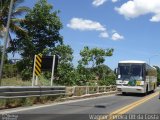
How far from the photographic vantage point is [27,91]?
19.1 meters

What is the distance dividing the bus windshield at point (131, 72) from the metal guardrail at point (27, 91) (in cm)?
1236

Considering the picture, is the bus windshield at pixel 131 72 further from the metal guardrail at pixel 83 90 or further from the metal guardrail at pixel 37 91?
the metal guardrail at pixel 37 91

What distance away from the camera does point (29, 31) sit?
39312mm

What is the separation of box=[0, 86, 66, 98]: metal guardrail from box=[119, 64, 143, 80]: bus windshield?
1236cm

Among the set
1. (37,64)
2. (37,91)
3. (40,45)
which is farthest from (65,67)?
(37,91)

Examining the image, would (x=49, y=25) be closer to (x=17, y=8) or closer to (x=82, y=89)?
(x=17, y=8)

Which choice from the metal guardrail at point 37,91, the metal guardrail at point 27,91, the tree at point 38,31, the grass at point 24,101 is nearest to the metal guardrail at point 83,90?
the metal guardrail at point 37,91

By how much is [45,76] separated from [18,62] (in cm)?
319

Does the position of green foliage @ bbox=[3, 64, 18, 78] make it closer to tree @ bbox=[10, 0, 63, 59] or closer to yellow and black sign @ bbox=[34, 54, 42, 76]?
tree @ bbox=[10, 0, 63, 59]

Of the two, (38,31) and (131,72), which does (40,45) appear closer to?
(38,31)

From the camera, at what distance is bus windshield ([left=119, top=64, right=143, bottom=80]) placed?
35.4m

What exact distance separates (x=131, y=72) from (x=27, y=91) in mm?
17888

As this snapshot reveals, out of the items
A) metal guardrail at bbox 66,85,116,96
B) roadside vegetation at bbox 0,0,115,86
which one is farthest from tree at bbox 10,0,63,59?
metal guardrail at bbox 66,85,116,96

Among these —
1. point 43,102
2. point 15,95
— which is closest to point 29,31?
point 43,102
